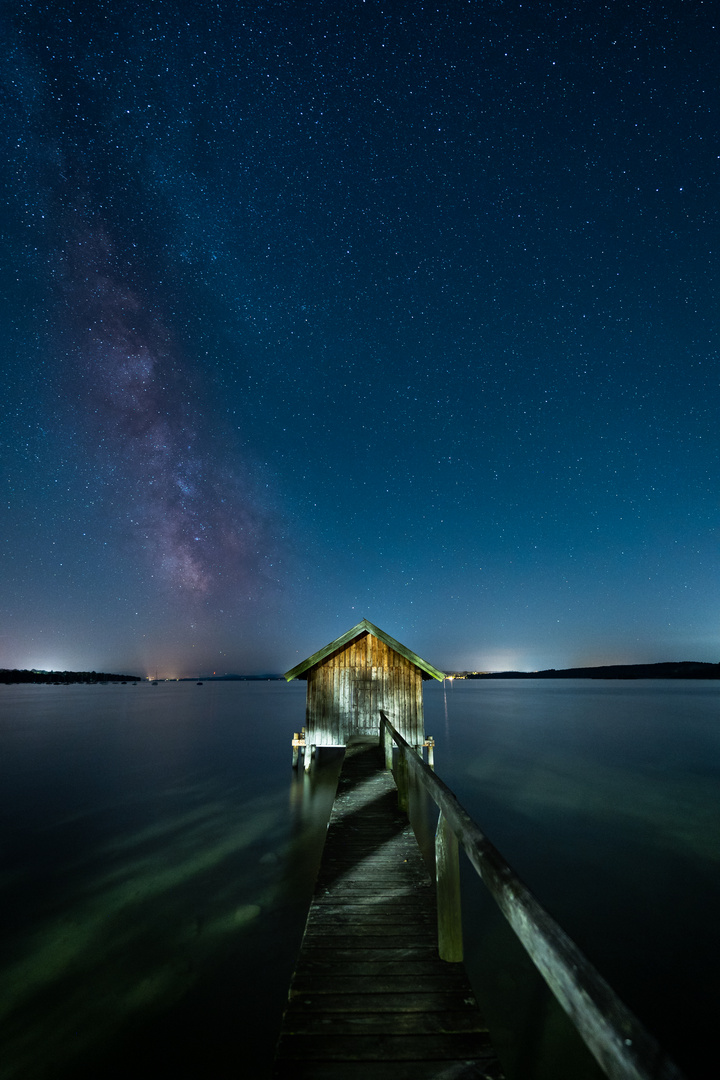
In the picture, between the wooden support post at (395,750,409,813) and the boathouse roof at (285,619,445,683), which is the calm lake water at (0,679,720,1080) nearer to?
the wooden support post at (395,750,409,813)

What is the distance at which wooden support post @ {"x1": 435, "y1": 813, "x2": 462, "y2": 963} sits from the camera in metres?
3.88

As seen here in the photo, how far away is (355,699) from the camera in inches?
604

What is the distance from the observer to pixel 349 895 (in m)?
5.10

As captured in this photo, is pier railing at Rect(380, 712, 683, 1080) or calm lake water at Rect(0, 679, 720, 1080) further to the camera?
calm lake water at Rect(0, 679, 720, 1080)

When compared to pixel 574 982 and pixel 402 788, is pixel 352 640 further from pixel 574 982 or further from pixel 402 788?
pixel 574 982

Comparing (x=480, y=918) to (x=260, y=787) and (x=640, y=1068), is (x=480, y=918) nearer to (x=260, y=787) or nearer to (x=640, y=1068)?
(x=640, y=1068)

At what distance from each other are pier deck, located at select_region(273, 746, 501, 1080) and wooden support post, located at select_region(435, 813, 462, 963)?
4.2 inches

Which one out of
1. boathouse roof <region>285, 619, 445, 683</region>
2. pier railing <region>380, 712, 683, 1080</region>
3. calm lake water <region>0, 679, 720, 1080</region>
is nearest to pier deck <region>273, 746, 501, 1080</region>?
pier railing <region>380, 712, 683, 1080</region>

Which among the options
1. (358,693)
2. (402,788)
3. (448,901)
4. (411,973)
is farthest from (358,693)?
(411,973)

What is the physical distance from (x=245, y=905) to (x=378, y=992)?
5.23 m

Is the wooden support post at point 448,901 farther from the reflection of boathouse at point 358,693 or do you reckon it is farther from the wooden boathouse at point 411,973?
the reflection of boathouse at point 358,693

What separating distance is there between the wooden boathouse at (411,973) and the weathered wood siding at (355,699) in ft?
26.5

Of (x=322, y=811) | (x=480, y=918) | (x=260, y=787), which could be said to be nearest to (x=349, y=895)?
(x=480, y=918)

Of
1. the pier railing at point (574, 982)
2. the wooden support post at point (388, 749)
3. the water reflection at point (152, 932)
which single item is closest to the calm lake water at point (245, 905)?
the water reflection at point (152, 932)
